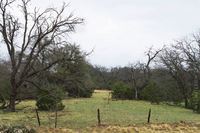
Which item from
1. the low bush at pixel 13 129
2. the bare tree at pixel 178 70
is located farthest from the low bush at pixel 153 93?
the low bush at pixel 13 129

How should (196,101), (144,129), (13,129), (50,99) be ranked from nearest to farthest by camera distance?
(13,129), (144,129), (50,99), (196,101)

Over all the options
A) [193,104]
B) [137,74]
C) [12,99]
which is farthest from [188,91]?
[12,99]

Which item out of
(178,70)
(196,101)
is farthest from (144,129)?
(178,70)

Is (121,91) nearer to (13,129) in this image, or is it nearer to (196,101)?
(196,101)

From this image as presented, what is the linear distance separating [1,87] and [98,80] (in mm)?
61822

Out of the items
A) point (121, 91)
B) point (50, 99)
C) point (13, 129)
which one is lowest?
point (13, 129)

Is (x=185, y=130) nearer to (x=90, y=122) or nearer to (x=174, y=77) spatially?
(x=90, y=122)

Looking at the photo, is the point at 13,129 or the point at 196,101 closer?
the point at 13,129

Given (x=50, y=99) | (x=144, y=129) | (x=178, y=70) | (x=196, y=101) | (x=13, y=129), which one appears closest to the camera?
(x=13, y=129)

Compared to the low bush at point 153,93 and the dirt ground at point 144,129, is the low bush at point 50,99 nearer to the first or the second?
the dirt ground at point 144,129

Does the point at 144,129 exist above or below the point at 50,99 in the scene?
below

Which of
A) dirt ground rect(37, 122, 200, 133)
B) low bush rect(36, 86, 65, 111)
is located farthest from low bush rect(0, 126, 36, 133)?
low bush rect(36, 86, 65, 111)

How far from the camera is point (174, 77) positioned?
69.5 m

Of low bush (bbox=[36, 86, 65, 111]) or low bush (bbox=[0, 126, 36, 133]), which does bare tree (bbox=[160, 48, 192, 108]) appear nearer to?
low bush (bbox=[36, 86, 65, 111])
